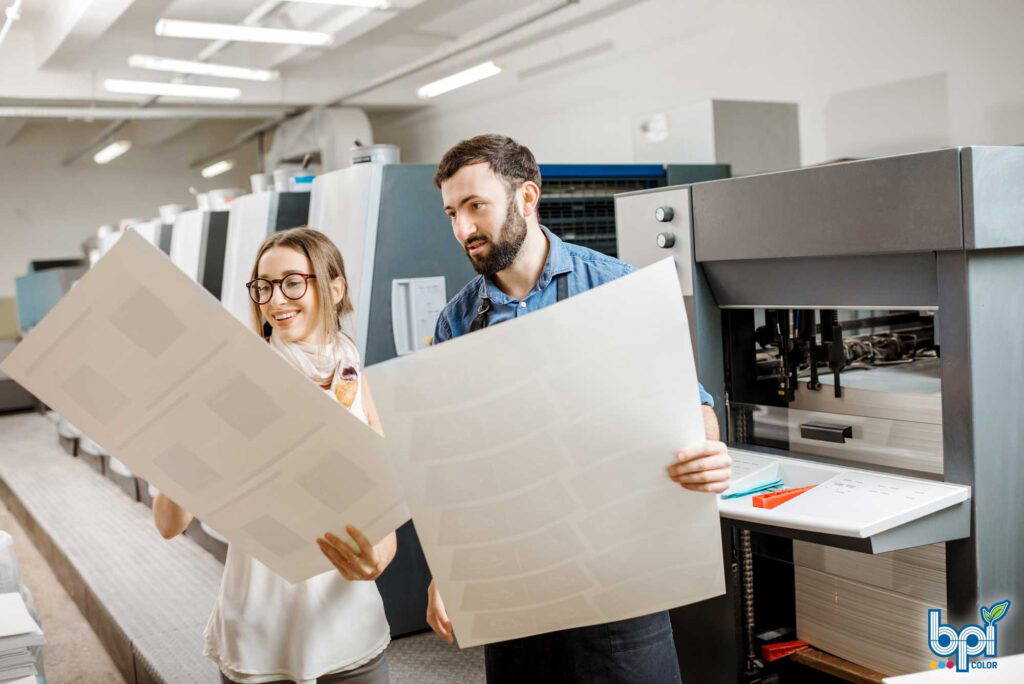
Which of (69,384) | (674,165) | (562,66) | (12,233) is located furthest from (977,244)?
(12,233)

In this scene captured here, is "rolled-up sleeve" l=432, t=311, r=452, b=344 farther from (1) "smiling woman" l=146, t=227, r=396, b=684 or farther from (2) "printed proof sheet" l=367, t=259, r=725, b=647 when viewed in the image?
(2) "printed proof sheet" l=367, t=259, r=725, b=647

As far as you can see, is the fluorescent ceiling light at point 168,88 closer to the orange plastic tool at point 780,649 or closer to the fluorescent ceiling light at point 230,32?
the fluorescent ceiling light at point 230,32

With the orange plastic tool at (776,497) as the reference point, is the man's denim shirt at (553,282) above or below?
above

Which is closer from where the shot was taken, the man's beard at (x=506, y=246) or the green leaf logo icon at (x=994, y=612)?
the man's beard at (x=506, y=246)

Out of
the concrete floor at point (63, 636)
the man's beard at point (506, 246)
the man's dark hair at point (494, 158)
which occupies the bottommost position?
the concrete floor at point (63, 636)

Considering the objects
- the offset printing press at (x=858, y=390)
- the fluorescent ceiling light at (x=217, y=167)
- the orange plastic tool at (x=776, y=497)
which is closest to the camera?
the offset printing press at (x=858, y=390)

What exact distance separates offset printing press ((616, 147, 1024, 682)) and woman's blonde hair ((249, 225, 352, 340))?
874 mm

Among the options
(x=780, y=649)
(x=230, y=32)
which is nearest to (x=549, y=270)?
(x=780, y=649)

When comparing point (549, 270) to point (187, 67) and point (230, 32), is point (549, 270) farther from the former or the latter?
point (187, 67)

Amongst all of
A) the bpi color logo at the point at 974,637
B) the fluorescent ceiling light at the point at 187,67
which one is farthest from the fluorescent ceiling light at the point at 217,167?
the bpi color logo at the point at 974,637

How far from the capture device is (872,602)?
2.04 metres

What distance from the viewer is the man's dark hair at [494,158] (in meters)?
1.42

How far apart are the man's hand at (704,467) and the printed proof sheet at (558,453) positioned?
0.01 metres

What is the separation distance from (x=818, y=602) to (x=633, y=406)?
53.8 inches
